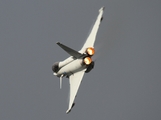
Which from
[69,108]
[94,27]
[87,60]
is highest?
[94,27]

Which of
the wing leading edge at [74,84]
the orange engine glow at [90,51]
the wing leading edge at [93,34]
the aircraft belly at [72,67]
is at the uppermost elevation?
the wing leading edge at [93,34]

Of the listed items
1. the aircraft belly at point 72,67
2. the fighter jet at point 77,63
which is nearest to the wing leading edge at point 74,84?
the fighter jet at point 77,63

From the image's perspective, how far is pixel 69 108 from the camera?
67.2 meters

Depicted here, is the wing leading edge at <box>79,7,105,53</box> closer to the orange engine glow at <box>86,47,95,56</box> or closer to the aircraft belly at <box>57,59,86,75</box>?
the orange engine glow at <box>86,47,95,56</box>

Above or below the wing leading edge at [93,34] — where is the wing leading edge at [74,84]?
below

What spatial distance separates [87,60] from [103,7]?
7.68m

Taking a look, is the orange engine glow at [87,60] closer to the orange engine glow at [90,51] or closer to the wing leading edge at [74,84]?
the orange engine glow at [90,51]

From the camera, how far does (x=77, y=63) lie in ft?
221

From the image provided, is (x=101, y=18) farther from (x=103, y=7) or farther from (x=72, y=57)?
(x=72, y=57)

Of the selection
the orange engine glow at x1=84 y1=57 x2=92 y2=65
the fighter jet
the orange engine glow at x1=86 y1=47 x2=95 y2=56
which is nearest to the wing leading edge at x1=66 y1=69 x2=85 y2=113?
the fighter jet

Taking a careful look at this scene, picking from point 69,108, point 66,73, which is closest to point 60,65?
point 66,73

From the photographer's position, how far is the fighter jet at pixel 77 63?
2613 inches

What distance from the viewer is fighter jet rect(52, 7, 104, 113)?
66.4 meters

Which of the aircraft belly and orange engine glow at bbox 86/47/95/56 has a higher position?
orange engine glow at bbox 86/47/95/56
